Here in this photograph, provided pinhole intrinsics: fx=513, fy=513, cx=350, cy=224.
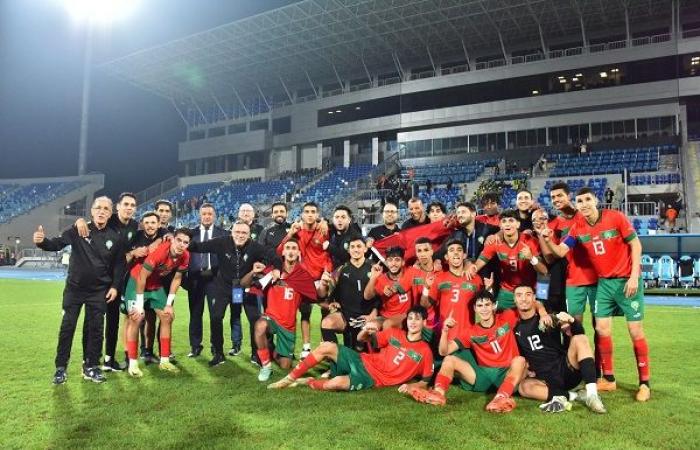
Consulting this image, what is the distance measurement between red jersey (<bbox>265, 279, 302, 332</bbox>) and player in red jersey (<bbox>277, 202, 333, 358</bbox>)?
476 millimetres

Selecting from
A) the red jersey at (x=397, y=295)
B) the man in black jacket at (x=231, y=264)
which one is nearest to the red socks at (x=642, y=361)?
the red jersey at (x=397, y=295)

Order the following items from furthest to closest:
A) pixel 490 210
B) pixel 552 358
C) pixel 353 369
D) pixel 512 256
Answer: pixel 490 210
pixel 512 256
pixel 353 369
pixel 552 358

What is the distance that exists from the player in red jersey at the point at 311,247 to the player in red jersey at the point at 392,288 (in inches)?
41.1

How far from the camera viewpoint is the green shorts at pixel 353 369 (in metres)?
5.61

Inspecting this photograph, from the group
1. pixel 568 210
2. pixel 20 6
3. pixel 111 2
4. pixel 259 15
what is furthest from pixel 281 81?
pixel 568 210

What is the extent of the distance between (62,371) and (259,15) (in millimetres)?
35715

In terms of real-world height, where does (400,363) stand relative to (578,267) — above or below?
below

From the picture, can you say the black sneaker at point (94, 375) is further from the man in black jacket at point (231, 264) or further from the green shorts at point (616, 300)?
the green shorts at point (616, 300)

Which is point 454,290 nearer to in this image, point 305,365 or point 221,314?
point 305,365

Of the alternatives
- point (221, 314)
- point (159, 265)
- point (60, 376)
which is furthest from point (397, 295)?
point (60, 376)

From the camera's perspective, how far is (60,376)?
5.96 m

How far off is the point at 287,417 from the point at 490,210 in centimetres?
410

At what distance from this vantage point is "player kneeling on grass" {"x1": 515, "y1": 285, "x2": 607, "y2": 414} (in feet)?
16.4

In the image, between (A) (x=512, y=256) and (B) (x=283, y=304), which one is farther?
(B) (x=283, y=304)
